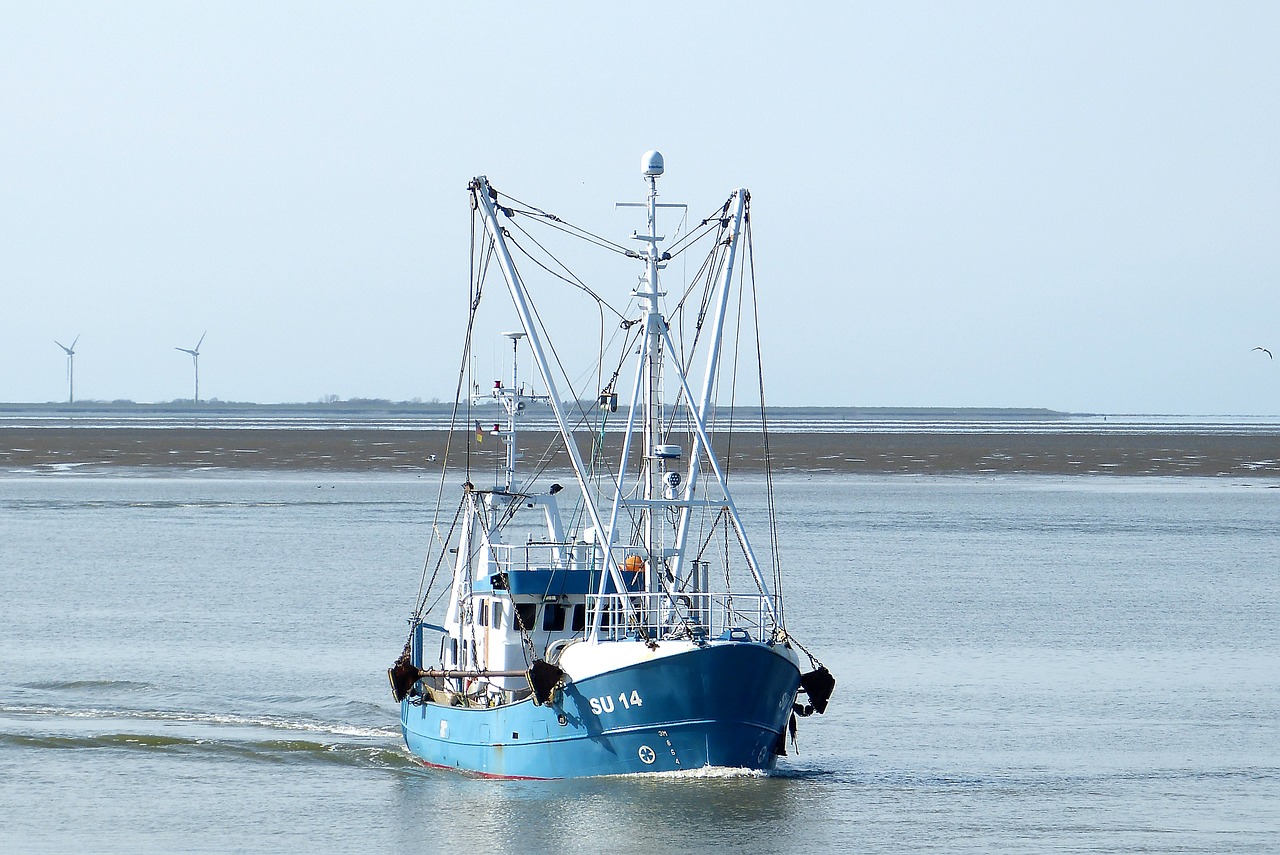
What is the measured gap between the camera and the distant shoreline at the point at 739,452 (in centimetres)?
11244

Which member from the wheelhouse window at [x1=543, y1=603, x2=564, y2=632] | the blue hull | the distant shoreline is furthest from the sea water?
the distant shoreline

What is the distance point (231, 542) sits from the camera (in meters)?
61.8

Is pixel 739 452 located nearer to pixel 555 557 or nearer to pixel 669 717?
pixel 555 557

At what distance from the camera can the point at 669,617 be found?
28.8 meters

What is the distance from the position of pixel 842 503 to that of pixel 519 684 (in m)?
54.0

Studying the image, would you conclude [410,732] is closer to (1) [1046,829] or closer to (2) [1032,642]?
(1) [1046,829]

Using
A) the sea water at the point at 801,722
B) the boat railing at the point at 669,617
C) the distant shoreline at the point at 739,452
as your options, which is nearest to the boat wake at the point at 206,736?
the sea water at the point at 801,722

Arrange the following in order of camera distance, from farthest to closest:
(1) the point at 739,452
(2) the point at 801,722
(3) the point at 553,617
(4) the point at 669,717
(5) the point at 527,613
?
(1) the point at 739,452 < (2) the point at 801,722 < (3) the point at 553,617 < (5) the point at 527,613 < (4) the point at 669,717

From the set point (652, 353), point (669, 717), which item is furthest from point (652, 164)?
point (669, 717)

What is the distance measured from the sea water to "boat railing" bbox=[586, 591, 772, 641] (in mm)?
2232

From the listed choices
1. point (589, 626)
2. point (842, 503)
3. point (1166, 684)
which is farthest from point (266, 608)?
point (842, 503)

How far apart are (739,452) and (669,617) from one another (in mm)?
99020

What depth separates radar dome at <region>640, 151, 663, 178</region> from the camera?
28922 mm

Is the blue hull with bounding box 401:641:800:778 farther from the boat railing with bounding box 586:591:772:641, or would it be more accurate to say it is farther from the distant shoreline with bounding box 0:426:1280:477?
the distant shoreline with bounding box 0:426:1280:477
